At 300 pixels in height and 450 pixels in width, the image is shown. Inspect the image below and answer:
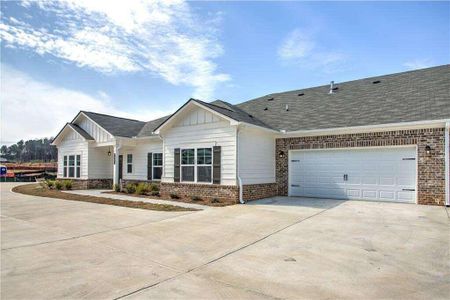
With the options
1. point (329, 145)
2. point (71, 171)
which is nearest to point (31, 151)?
point (71, 171)

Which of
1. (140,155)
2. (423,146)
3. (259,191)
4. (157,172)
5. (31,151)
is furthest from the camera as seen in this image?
(31,151)

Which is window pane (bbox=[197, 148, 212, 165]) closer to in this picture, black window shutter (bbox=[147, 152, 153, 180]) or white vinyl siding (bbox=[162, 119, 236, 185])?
white vinyl siding (bbox=[162, 119, 236, 185])

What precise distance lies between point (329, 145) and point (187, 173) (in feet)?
21.6

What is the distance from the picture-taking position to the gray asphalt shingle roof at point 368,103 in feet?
37.7

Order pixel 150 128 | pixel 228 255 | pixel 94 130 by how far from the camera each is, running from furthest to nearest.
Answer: pixel 150 128
pixel 94 130
pixel 228 255

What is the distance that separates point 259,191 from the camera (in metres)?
12.9

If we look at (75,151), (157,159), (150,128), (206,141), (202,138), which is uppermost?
(150,128)

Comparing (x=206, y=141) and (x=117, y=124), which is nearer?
(x=206, y=141)

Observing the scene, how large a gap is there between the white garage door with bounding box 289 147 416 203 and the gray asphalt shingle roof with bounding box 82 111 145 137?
433 inches

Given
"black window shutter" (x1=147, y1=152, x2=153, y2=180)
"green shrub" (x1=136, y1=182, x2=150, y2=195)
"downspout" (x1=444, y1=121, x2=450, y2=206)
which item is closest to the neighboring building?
"downspout" (x1=444, y1=121, x2=450, y2=206)

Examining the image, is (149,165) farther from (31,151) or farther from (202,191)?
(31,151)

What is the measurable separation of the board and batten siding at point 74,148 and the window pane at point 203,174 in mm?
10302

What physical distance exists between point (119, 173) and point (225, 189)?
10.6m

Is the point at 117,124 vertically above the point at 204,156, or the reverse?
the point at 117,124
